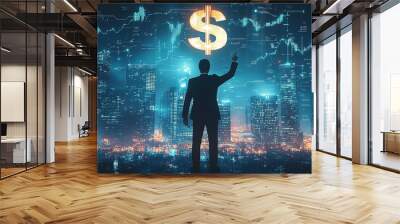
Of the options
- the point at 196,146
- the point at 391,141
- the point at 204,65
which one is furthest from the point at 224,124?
the point at 391,141

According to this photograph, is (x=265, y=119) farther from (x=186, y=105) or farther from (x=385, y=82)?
(x=385, y=82)

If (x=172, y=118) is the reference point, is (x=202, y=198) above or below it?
below

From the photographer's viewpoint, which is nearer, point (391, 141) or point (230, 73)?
point (230, 73)

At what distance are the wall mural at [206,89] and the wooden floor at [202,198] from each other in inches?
17.3

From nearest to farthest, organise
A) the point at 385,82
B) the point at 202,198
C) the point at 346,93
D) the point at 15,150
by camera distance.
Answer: the point at 202,198, the point at 15,150, the point at 385,82, the point at 346,93

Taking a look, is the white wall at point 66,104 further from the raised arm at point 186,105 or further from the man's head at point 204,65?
the man's head at point 204,65

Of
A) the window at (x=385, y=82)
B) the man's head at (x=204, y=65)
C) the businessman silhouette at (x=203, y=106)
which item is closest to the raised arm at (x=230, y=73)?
the businessman silhouette at (x=203, y=106)

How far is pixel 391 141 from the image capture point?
8875 millimetres

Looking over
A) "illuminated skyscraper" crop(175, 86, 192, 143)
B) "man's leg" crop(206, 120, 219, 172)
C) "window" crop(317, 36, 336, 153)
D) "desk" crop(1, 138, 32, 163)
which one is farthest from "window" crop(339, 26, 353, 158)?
"desk" crop(1, 138, 32, 163)

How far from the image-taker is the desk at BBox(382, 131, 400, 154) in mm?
8695

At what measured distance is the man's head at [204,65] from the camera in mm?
7125

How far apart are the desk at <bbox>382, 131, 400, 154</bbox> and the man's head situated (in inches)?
182

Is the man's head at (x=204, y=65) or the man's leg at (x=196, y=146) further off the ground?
the man's head at (x=204, y=65)

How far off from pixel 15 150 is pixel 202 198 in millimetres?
4912
